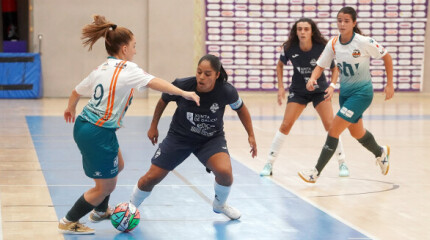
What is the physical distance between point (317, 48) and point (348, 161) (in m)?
1.96

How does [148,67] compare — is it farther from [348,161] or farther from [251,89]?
[348,161]

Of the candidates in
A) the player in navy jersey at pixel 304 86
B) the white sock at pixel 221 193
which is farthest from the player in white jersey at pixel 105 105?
the player in navy jersey at pixel 304 86

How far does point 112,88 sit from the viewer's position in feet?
18.4

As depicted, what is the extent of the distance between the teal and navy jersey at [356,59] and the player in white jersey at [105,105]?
10.7 ft

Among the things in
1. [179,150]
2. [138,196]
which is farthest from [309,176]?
[138,196]

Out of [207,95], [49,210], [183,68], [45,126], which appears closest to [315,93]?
[207,95]

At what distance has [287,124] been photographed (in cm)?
907

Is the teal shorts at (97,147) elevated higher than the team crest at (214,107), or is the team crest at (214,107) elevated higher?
the team crest at (214,107)

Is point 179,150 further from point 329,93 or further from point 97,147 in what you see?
point 329,93

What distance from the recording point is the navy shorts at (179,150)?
20.7 ft

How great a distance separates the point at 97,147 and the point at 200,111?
1.04 meters

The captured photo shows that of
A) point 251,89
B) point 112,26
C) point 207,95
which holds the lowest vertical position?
point 251,89

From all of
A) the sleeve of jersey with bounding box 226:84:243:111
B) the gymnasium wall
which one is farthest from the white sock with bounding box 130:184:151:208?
the gymnasium wall

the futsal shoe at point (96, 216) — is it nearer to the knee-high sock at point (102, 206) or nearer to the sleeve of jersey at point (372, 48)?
the knee-high sock at point (102, 206)
